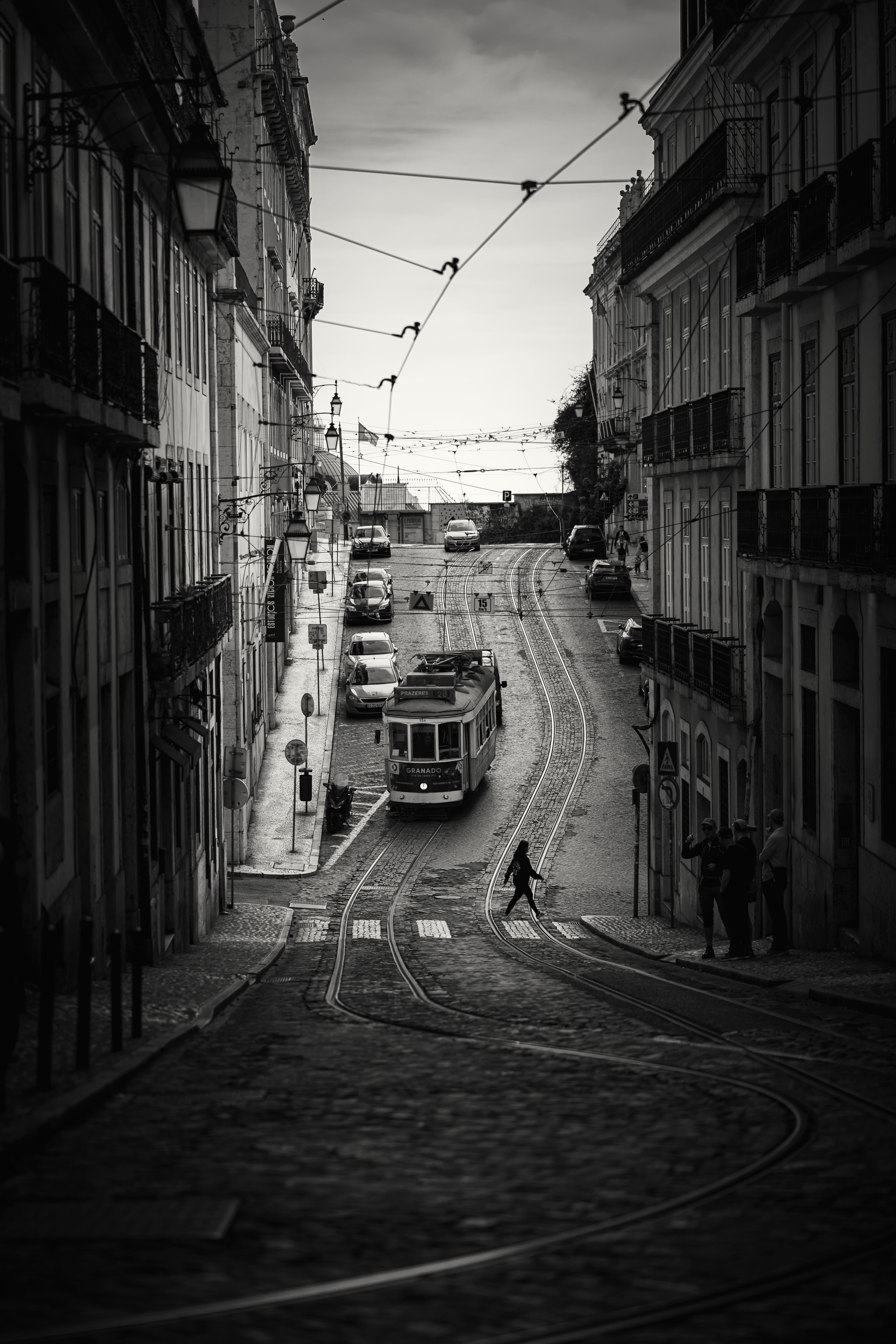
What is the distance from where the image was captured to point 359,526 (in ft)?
→ 284

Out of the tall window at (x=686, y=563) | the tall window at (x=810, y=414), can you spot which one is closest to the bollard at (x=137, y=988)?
the tall window at (x=810, y=414)

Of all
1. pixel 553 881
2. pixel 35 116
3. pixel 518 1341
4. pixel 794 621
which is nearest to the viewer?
pixel 518 1341

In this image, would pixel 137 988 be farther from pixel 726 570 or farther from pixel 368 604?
pixel 368 604

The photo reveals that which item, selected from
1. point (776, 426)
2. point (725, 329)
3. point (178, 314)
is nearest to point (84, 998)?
point (776, 426)

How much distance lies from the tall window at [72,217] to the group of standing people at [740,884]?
29.7ft

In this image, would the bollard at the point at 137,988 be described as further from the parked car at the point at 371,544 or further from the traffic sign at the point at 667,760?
the parked car at the point at 371,544

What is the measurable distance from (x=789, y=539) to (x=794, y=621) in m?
1.33

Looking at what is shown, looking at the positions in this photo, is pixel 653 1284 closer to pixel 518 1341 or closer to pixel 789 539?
pixel 518 1341

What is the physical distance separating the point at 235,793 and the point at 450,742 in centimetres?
866

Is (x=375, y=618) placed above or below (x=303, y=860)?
above

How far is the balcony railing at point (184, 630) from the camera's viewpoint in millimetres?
19000

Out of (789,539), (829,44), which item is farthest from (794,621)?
(829,44)

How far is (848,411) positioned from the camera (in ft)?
61.4

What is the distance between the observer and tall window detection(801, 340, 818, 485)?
20078 mm
